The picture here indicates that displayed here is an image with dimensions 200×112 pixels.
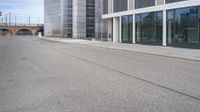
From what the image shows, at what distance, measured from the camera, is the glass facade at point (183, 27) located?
31.6m

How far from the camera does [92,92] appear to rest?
29.6 feet

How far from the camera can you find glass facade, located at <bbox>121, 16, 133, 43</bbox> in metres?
45.3

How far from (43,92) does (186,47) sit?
25831mm

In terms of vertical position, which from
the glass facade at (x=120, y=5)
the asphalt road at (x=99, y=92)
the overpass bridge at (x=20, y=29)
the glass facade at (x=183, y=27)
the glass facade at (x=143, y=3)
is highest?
the overpass bridge at (x=20, y=29)

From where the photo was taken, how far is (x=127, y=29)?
46688 mm

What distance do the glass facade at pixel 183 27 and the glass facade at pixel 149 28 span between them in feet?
6.53

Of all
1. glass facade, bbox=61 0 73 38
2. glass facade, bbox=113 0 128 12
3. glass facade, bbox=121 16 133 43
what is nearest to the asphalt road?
glass facade, bbox=121 16 133 43

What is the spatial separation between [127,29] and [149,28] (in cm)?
670

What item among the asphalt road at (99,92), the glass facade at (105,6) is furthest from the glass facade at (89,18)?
the asphalt road at (99,92)

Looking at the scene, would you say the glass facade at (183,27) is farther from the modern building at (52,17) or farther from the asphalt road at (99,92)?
the modern building at (52,17)

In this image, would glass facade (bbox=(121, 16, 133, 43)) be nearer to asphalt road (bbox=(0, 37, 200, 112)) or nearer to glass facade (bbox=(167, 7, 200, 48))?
glass facade (bbox=(167, 7, 200, 48))

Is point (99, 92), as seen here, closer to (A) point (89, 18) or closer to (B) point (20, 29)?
(A) point (89, 18)

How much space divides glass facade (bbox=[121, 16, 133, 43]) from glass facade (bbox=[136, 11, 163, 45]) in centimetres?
185

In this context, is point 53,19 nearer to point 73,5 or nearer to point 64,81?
point 73,5
